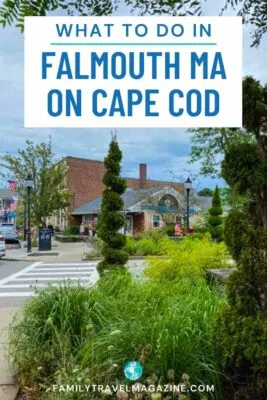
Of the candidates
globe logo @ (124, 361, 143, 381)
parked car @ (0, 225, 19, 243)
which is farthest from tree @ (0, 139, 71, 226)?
globe logo @ (124, 361, 143, 381)

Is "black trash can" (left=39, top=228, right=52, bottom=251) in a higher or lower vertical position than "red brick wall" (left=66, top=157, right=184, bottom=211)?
lower

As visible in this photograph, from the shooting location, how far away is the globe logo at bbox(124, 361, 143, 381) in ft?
9.95

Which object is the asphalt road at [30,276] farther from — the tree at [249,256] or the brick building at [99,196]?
the brick building at [99,196]

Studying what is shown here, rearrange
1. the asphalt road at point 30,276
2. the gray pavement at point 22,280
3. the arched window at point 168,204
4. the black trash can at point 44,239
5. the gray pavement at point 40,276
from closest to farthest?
the gray pavement at point 22,280 → the asphalt road at point 30,276 → the gray pavement at point 40,276 → the black trash can at point 44,239 → the arched window at point 168,204

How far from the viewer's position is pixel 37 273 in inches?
663

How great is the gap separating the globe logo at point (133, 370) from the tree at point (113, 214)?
5.62m

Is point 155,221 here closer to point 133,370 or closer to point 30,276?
point 30,276

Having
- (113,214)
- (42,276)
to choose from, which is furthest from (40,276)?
(113,214)

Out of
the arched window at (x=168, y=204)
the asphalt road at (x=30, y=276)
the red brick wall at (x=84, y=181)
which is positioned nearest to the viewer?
the asphalt road at (x=30, y=276)

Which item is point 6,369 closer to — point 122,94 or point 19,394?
point 19,394

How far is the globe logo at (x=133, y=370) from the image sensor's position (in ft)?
9.95

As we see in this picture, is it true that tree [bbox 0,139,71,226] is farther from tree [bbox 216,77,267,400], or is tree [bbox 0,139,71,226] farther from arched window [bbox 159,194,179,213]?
tree [bbox 216,77,267,400]

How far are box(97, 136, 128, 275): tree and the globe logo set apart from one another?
5621mm

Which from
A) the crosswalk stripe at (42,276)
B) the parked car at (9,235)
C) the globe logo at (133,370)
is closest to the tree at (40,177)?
the parked car at (9,235)
